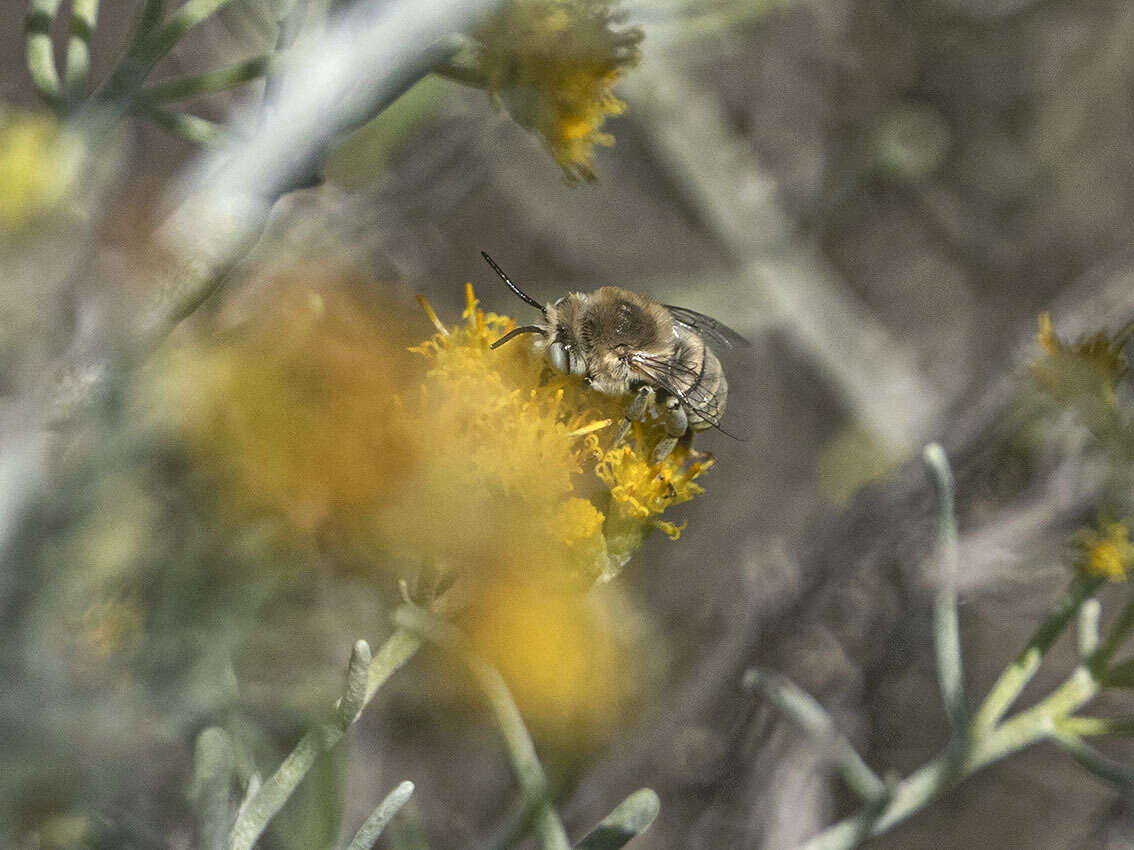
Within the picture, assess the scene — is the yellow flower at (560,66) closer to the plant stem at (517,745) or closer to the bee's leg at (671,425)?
the bee's leg at (671,425)

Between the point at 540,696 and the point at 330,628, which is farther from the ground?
the point at 330,628

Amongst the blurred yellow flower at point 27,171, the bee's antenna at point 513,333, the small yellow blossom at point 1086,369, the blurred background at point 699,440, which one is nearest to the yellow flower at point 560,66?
the blurred background at point 699,440

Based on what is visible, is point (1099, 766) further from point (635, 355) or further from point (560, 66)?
point (560, 66)

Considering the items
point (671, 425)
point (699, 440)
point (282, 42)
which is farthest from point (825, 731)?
point (699, 440)

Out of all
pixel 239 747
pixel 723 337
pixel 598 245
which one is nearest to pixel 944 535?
pixel 723 337

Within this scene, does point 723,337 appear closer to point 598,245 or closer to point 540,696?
point 540,696

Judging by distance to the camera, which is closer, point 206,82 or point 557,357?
point 206,82

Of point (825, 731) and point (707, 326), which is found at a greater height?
point (707, 326)

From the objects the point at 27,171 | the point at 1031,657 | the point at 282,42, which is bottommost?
the point at 1031,657
